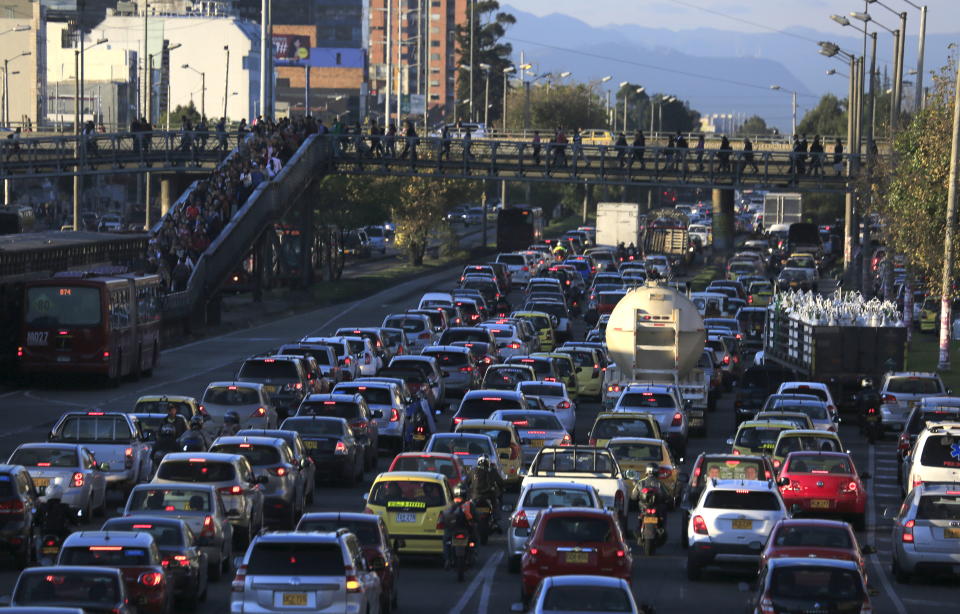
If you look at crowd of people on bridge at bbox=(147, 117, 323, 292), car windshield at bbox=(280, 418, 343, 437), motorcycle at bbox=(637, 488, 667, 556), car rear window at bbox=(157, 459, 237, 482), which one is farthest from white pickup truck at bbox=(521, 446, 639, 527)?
crowd of people on bridge at bbox=(147, 117, 323, 292)

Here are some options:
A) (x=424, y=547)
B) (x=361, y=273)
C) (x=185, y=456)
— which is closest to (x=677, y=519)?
(x=424, y=547)

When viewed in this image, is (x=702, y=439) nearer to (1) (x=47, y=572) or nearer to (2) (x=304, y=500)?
(2) (x=304, y=500)

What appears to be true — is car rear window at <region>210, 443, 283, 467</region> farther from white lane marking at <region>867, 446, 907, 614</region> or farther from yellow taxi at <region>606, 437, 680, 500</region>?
white lane marking at <region>867, 446, 907, 614</region>

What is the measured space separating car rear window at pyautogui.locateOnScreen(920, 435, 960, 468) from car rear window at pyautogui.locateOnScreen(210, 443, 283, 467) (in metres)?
10.2

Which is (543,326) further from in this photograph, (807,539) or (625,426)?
(807,539)

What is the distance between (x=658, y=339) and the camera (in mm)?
42812

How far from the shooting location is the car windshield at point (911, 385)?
40844 mm

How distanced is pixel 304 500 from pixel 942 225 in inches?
1179

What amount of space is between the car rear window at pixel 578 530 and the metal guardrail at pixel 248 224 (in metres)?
38.2

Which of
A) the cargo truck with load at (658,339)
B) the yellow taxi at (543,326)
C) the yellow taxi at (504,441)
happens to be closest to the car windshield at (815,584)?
the yellow taxi at (504,441)

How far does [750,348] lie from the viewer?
59344mm

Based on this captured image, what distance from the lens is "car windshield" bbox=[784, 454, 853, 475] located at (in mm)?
28094

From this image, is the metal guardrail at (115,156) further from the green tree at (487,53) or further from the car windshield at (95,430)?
the green tree at (487,53)

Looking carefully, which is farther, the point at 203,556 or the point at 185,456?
the point at 185,456
